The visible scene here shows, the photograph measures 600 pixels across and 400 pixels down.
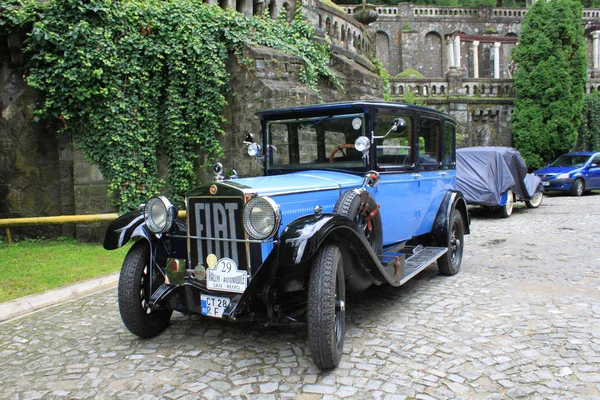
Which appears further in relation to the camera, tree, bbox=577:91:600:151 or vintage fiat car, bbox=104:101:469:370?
tree, bbox=577:91:600:151

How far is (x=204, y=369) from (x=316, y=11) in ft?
32.0

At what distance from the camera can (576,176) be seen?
646 inches

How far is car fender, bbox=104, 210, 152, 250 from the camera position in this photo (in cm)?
424

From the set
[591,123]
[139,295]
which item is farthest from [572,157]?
[139,295]

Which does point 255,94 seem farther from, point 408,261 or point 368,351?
point 368,351

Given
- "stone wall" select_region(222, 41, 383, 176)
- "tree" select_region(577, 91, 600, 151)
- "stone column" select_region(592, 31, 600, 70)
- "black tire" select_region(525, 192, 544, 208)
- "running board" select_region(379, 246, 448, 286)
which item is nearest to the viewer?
"running board" select_region(379, 246, 448, 286)

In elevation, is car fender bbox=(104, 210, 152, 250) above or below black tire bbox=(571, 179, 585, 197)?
above

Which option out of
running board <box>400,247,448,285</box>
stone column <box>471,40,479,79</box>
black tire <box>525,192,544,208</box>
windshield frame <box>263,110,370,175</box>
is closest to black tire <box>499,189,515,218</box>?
black tire <box>525,192,544,208</box>

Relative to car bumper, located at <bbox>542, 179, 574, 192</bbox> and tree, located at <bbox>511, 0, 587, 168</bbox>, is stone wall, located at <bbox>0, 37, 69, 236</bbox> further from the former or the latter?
tree, located at <bbox>511, 0, 587, 168</bbox>

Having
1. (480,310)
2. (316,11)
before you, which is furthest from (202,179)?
(480,310)

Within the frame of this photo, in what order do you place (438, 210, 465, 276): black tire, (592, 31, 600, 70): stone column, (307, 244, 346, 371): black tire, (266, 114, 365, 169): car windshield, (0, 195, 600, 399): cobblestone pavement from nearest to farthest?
(0, 195, 600, 399): cobblestone pavement, (307, 244, 346, 371): black tire, (266, 114, 365, 169): car windshield, (438, 210, 465, 276): black tire, (592, 31, 600, 70): stone column

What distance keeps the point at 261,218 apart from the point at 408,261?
2350 millimetres

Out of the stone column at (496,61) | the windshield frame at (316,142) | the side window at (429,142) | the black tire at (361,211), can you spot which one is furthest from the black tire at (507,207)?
the stone column at (496,61)

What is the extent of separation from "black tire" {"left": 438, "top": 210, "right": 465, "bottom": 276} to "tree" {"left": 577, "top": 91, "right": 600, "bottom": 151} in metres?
16.9
